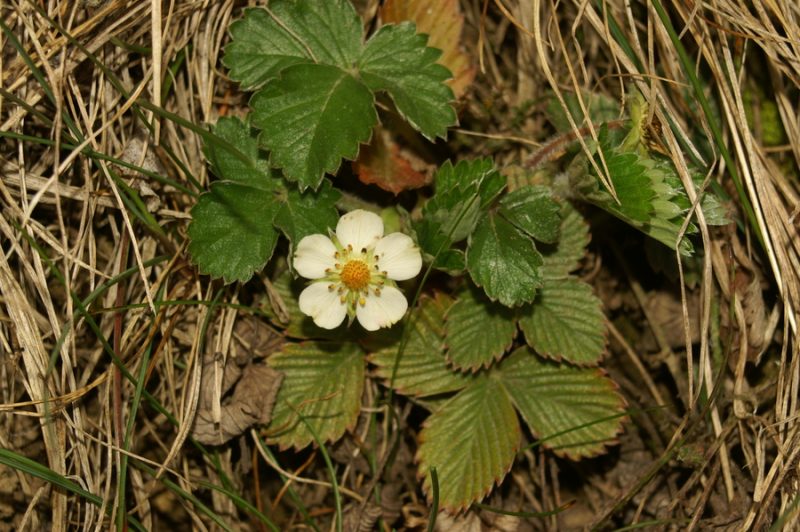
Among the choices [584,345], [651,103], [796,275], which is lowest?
[584,345]

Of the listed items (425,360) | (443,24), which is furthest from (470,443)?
(443,24)

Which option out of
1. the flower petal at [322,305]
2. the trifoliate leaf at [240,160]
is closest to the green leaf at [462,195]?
the flower petal at [322,305]

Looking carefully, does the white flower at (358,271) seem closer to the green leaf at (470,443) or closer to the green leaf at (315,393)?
the green leaf at (315,393)

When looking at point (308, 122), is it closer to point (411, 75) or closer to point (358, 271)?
point (411, 75)

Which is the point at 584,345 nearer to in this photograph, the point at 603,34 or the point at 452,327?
the point at 452,327

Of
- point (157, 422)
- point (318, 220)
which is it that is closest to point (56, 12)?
point (318, 220)

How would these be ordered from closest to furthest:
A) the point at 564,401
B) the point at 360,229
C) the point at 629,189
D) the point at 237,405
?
1. the point at 629,189
2. the point at 360,229
3. the point at 237,405
4. the point at 564,401

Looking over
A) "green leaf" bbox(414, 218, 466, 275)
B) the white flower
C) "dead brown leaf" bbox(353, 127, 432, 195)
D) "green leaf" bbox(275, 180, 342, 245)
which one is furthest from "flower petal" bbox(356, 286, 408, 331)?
"dead brown leaf" bbox(353, 127, 432, 195)
